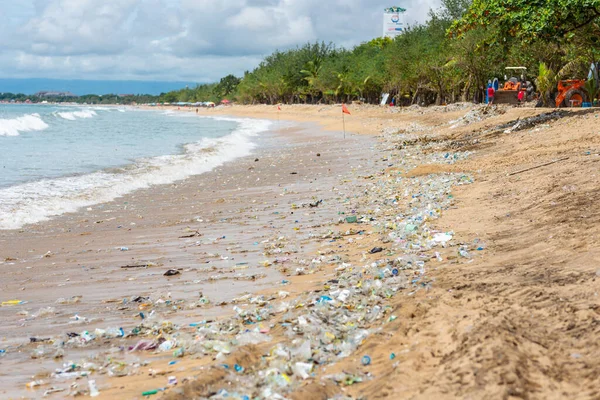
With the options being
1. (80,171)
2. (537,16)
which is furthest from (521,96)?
(80,171)

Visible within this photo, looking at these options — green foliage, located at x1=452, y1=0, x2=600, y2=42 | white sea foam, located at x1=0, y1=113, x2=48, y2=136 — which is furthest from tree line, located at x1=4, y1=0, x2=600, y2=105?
white sea foam, located at x1=0, y1=113, x2=48, y2=136

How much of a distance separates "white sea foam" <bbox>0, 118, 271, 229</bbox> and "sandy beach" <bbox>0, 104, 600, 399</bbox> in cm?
87

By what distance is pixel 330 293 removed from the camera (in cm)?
520

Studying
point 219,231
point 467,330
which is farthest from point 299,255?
point 467,330

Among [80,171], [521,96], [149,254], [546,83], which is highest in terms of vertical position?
[546,83]

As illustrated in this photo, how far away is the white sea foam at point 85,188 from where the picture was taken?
1104 centimetres

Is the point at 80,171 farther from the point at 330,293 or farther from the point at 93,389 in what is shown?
the point at 93,389

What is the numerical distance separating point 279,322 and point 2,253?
5.20 m

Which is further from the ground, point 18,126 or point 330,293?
point 18,126

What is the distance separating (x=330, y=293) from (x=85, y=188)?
33.8ft

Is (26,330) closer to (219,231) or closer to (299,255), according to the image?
(299,255)

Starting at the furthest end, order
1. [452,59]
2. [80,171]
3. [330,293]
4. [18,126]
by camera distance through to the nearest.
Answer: [18,126] < [452,59] < [80,171] < [330,293]

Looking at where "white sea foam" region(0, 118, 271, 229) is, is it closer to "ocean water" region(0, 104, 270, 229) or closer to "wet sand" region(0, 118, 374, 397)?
"ocean water" region(0, 104, 270, 229)

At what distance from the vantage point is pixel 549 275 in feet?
15.5
